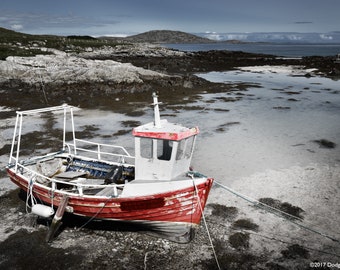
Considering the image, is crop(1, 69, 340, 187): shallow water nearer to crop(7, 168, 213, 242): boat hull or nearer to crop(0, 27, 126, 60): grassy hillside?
crop(7, 168, 213, 242): boat hull

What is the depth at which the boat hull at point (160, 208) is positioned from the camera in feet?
29.8

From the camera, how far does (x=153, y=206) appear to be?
363 inches

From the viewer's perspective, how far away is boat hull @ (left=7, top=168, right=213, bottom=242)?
9078mm

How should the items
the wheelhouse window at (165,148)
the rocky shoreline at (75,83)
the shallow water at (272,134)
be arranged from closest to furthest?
1. the wheelhouse window at (165,148)
2. the shallow water at (272,134)
3. the rocky shoreline at (75,83)

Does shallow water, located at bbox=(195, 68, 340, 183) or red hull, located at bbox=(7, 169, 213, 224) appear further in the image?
shallow water, located at bbox=(195, 68, 340, 183)

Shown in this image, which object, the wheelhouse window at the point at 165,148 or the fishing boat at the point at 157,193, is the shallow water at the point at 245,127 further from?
the wheelhouse window at the point at 165,148

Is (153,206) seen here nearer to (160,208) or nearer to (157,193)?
(160,208)

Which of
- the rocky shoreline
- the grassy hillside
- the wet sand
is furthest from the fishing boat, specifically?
the grassy hillside

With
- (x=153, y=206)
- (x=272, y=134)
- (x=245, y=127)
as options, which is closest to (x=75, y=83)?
(x=245, y=127)

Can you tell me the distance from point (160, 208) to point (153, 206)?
0.22 meters

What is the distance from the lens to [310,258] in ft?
29.6

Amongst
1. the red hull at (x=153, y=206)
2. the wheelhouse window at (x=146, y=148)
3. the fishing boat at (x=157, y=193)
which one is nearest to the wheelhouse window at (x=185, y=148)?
the fishing boat at (x=157, y=193)

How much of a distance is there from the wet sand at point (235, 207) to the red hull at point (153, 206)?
34.2 inches

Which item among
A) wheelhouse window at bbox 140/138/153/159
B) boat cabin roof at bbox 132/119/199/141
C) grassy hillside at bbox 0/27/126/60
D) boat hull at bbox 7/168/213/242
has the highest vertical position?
grassy hillside at bbox 0/27/126/60
